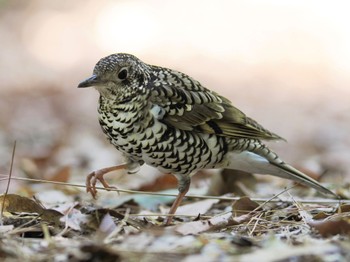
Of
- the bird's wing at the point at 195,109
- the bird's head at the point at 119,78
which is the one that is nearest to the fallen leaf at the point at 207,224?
the bird's wing at the point at 195,109

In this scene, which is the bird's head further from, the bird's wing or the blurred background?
the blurred background

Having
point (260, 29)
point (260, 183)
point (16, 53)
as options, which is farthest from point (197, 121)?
point (260, 29)

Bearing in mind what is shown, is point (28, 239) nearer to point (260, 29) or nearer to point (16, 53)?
point (16, 53)

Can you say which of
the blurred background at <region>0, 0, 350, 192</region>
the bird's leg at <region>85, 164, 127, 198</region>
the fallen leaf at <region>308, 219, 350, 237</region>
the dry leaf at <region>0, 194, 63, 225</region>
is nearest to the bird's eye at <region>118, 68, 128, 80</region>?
the bird's leg at <region>85, 164, 127, 198</region>

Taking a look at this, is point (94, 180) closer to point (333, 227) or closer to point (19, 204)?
point (19, 204)

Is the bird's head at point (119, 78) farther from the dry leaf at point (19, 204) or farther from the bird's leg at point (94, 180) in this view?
the dry leaf at point (19, 204)

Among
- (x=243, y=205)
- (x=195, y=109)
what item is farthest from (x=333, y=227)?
(x=195, y=109)
